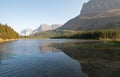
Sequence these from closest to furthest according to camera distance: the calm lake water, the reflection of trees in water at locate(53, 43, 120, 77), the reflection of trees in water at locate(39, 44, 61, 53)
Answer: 1. the calm lake water
2. the reflection of trees in water at locate(53, 43, 120, 77)
3. the reflection of trees in water at locate(39, 44, 61, 53)

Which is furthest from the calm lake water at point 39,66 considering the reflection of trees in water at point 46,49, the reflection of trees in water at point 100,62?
the reflection of trees in water at point 46,49

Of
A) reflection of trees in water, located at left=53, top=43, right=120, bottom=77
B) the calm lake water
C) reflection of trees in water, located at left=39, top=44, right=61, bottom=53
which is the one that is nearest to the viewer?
the calm lake water

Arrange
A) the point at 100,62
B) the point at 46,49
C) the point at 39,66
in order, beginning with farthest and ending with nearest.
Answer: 1. the point at 46,49
2. the point at 100,62
3. the point at 39,66

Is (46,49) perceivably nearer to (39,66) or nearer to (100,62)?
(100,62)

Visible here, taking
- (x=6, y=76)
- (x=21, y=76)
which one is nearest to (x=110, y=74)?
(x=21, y=76)

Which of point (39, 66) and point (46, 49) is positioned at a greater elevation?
point (39, 66)

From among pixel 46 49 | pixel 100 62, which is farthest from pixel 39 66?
pixel 46 49

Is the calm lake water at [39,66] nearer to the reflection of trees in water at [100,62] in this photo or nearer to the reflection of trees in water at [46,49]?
the reflection of trees in water at [100,62]

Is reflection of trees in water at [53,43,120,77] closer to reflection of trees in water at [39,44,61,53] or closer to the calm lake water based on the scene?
the calm lake water

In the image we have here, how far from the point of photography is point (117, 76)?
27.3 metres

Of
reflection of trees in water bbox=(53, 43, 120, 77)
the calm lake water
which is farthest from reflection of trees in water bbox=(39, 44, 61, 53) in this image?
the calm lake water

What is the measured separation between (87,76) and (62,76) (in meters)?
3.94

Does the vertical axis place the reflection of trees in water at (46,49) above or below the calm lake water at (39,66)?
below

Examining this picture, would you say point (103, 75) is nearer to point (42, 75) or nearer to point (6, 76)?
point (42, 75)
